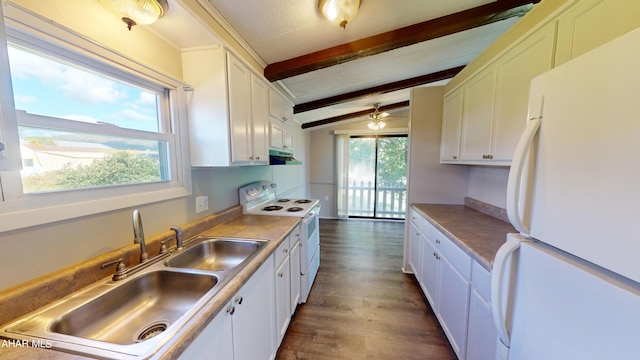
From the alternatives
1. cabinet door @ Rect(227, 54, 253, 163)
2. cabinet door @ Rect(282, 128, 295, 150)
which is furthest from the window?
cabinet door @ Rect(282, 128, 295, 150)

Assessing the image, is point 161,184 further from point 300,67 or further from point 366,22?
point 366,22

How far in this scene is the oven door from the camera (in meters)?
2.19

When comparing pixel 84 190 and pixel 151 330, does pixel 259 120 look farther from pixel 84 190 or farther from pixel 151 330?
pixel 151 330

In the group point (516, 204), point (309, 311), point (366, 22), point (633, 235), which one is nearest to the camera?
point (633, 235)

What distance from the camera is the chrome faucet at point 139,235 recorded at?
1067 millimetres

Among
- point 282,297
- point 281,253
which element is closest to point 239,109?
point 281,253

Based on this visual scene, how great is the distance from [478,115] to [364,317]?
6.77 ft

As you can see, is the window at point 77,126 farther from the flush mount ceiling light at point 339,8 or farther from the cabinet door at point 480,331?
the cabinet door at point 480,331

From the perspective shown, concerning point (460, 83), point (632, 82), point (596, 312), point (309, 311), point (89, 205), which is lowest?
point (309, 311)

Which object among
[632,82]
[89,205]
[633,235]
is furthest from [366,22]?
[89,205]

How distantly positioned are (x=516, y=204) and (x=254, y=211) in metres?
2.10

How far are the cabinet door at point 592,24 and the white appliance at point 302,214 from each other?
205 cm

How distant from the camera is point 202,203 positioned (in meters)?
1.72

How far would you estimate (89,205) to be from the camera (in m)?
0.98
